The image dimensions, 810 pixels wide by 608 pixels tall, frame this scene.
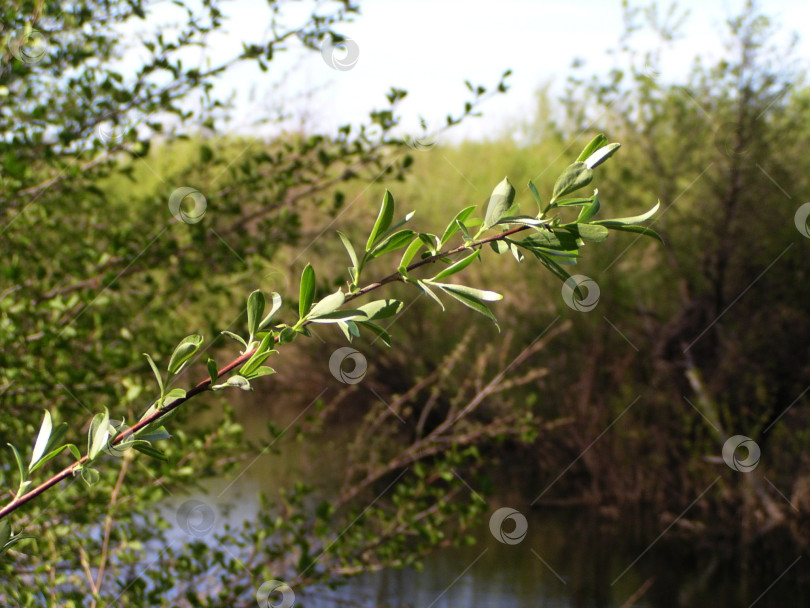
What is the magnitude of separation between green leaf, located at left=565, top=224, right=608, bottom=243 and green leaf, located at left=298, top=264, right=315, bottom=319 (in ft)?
0.63

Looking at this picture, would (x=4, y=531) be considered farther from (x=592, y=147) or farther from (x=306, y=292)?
(x=592, y=147)

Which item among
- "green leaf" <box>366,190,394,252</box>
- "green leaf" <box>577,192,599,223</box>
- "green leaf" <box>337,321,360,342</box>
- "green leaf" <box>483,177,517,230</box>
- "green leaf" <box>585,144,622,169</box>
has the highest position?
"green leaf" <box>366,190,394,252</box>

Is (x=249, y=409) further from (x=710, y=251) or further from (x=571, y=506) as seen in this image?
(x=710, y=251)

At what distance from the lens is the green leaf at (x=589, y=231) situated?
0.59m

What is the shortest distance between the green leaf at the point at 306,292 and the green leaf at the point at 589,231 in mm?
191

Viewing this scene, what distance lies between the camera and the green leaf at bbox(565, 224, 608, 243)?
59 cm

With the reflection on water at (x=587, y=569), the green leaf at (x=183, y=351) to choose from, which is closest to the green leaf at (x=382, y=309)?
the green leaf at (x=183, y=351)

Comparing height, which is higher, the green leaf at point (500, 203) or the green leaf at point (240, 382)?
the green leaf at point (500, 203)

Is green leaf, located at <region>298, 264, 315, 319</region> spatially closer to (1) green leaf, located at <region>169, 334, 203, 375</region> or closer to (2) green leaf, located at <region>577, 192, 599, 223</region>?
(1) green leaf, located at <region>169, 334, 203, 375</region>

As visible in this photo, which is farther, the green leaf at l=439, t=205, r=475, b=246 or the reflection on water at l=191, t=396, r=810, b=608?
the reflection on water at l=191, t=396, r=810, b=608

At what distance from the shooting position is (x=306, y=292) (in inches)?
23.7

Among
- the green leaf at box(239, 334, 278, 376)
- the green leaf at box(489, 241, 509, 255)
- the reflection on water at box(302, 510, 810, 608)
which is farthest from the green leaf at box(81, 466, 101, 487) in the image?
the reflection on water at box(302, 510, 810, 608)

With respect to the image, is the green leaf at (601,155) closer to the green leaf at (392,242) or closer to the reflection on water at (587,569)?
the green leaf at (392,242)

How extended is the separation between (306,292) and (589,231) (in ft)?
0.69
